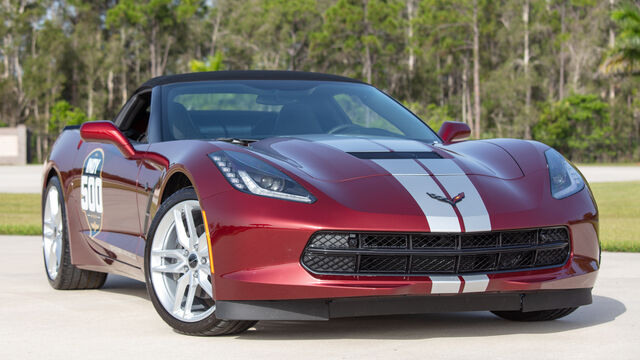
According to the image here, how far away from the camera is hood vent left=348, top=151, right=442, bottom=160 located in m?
4.57

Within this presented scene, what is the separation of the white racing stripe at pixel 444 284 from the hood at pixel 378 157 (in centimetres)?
58

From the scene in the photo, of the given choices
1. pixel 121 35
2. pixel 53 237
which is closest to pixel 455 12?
pixel 121 35

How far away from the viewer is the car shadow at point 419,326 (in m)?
4.47

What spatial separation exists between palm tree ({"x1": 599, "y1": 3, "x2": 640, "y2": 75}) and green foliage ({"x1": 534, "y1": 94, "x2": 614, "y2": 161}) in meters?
16.6

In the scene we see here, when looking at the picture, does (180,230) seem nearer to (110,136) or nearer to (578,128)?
(110,136)

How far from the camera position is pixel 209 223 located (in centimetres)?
421

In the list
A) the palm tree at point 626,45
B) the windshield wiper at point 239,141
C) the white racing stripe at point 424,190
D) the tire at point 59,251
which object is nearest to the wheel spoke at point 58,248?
the tire at point 59,251

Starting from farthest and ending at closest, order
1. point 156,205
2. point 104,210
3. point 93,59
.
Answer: point 93,59
point 104,210
point 156,205

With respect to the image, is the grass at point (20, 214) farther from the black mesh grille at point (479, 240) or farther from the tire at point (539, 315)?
the black mesh grille at point (479, 240)

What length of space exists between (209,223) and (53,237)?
121 inches

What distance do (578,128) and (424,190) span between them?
58.8 meters

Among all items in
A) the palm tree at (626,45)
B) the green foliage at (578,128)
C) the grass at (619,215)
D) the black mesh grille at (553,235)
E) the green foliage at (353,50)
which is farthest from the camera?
the green foliage at (353,50)

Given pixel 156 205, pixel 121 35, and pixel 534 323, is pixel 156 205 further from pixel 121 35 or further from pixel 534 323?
pixel 121 35

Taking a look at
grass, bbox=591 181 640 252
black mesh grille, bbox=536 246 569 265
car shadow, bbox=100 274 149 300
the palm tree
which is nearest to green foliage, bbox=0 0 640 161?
the palm tree
